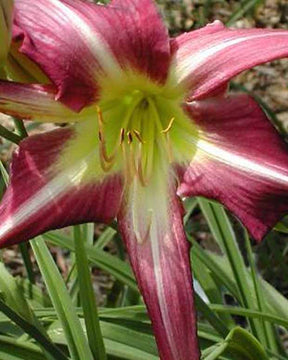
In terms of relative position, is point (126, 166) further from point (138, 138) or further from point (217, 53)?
point (217, 53)

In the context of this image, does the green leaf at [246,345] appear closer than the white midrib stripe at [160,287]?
No

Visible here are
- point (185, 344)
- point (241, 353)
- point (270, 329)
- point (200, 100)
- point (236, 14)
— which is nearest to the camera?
point (185, 344)

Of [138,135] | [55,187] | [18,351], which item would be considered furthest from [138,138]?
[18,351]

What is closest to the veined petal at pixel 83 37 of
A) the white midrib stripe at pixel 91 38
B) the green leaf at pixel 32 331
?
the white midrib stripe at pixel 91 38

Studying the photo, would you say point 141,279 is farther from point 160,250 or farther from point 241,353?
point 241,353

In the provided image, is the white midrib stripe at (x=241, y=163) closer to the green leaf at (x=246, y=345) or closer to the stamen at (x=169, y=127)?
the stamen at (x=169, y=127)

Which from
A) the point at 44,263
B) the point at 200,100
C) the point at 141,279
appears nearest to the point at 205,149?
the point at 200,100
